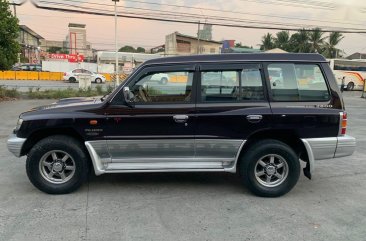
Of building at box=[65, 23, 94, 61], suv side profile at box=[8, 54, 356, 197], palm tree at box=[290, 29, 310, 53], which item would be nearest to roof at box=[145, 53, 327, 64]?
suv side profile at box=[8, 54, 356, 197]

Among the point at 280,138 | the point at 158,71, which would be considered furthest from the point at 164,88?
the point at 280,138

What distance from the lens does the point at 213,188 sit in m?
5.14

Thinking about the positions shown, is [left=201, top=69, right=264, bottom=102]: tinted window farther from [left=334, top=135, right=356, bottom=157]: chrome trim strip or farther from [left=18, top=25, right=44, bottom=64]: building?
[left=18, top=25, right=44, bottom=64]: building

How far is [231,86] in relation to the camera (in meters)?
4.76

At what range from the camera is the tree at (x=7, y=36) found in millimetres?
14508

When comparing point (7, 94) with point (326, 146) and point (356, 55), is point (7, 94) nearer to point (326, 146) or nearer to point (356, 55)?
point (326, 146)

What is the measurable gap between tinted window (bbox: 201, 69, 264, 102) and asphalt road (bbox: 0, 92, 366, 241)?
1.37 meters

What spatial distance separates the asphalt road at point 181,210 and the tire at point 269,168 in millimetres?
147

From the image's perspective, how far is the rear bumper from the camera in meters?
4.77

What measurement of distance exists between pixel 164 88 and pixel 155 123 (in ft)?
1.70

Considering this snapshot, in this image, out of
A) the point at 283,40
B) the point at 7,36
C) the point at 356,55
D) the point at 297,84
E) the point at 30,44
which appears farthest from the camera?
the point at 30,44

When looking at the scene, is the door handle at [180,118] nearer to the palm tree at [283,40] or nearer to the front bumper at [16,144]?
the front bumper at [16,144]

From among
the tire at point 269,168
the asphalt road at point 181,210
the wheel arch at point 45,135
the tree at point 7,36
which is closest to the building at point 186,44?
the tree at point 7,36

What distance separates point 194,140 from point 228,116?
57 cm
